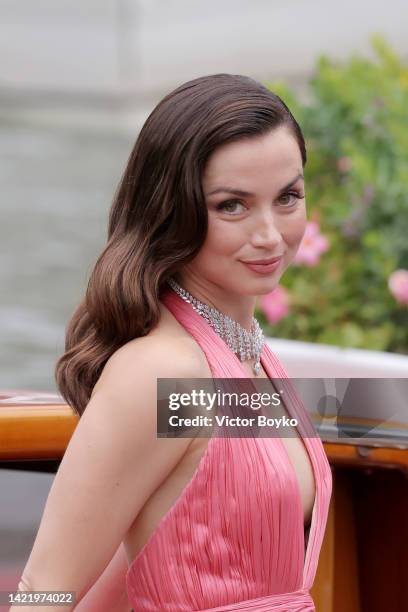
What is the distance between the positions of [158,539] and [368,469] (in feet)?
2.80

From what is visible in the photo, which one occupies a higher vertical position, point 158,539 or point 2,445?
point 2,445

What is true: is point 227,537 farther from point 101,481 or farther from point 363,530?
point 363,530

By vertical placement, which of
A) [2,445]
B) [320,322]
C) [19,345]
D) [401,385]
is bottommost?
[2,445]

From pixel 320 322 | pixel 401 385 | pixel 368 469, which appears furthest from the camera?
pixel 320 322

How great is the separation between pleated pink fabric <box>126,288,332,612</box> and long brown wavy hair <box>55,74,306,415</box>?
0.38 feet

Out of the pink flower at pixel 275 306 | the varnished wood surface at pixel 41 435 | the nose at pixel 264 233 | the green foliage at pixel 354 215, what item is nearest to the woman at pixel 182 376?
the nose at pixel 264 233

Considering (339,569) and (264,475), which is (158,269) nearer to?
(264,475)

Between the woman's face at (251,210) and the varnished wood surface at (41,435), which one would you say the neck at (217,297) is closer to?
the woman's face at (251,210)

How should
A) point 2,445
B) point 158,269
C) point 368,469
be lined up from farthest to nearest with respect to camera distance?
1. point 368,469
2. point 2,445
3. point 158,269

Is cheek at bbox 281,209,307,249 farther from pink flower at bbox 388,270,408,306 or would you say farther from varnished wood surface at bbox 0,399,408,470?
pink flower at bbox 388,270,408,306

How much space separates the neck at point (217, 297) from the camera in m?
1.74

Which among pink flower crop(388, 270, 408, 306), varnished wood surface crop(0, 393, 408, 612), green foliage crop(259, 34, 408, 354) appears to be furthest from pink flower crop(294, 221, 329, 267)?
varnished wood surface crop(0, 393, 408, 612)

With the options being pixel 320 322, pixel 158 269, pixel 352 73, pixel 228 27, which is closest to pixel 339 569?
pixel 158 269

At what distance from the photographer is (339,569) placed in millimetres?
2461
